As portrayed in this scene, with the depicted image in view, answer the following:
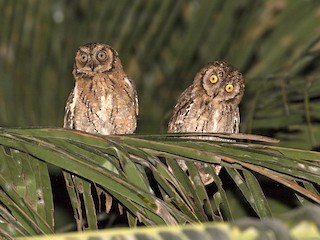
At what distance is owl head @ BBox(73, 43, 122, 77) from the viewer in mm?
3525

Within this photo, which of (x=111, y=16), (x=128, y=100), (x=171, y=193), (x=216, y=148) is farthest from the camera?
(x=111, y=16)

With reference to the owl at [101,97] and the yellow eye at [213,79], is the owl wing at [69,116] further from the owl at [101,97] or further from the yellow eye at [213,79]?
the yellow eye at [213,79]

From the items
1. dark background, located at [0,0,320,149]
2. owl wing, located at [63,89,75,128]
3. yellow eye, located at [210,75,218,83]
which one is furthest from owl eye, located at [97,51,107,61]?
dark background, located at [0,0,320,149]

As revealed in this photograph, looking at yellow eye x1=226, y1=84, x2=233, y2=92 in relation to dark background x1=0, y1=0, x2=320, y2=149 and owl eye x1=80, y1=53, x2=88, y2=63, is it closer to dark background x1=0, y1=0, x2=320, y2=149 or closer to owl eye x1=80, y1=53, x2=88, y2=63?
dark background x1=0, y1=0, x2=320, y2=149

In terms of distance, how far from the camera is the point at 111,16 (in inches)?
169

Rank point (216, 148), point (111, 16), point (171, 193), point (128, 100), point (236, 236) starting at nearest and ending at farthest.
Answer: point (236, 236)
point (171, 193)
point (216, 148)
point (128, 100)
point (111, 16)

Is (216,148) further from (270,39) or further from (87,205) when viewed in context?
(270,39)

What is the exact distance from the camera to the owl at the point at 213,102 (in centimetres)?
358

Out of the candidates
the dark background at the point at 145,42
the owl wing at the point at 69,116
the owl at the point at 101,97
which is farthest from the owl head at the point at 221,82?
the owl wing at the point at 69,116

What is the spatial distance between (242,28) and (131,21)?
25.3 inches

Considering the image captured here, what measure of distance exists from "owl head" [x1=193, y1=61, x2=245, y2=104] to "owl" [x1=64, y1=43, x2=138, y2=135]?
14.7 inches

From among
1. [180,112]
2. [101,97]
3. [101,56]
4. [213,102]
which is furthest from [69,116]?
[213,102]

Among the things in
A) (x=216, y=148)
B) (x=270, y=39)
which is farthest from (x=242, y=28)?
(x=216, y=148)

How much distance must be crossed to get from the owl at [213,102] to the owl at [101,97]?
262 mm
